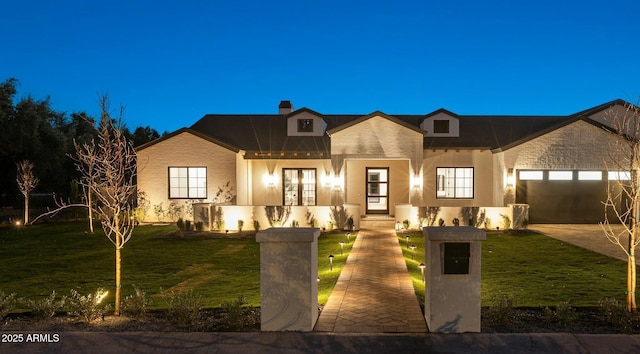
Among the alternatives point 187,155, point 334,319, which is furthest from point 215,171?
point 334,319

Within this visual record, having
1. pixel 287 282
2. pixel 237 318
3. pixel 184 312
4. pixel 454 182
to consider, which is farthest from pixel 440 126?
pixel 184 312

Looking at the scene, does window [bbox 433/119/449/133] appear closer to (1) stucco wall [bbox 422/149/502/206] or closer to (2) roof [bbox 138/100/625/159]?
(2) roof [bbox 138/100/625/159]

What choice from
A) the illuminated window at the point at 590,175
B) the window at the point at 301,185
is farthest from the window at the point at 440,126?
the window at the point at 301,185

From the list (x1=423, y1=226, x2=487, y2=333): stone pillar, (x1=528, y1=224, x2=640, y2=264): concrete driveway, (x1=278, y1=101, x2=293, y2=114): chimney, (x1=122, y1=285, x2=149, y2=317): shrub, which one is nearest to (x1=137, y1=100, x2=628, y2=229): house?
(x1=528, y1=224, x2=640, y2=264): concrete driveway

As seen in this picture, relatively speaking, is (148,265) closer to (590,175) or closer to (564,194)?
(564,194)

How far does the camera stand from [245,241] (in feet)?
50.9

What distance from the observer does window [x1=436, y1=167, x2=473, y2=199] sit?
21.1m

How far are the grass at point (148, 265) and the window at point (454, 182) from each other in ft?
23.1

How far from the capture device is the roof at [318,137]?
21.0 m

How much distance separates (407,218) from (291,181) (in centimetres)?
639

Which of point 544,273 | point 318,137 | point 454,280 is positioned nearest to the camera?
point 454,280

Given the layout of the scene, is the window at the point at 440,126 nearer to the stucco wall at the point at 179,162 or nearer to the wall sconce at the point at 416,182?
the wall sconce at the point at 416,182

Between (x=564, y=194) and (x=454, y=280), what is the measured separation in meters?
16.1

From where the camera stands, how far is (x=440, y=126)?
22531 mm
